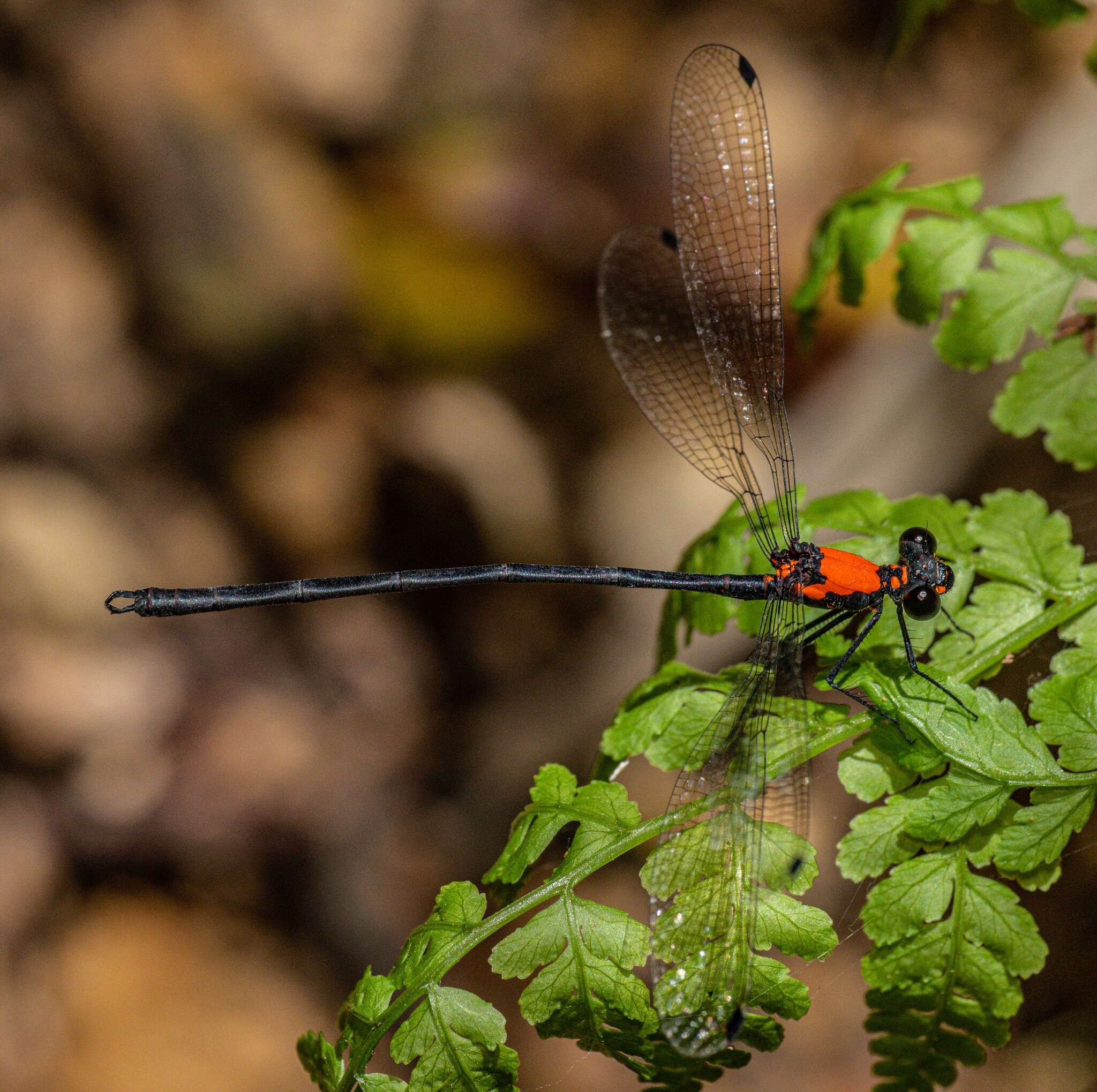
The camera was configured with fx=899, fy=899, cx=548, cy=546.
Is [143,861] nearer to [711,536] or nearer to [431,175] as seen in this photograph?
[711,536]

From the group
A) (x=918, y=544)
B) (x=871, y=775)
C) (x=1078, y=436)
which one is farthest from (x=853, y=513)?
(x=871, y=775)

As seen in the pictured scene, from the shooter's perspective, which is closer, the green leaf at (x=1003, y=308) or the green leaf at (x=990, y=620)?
the green leaf at (x=990, y=620)

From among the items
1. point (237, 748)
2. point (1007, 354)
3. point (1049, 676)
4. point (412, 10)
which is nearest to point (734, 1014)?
point (1049, 676)

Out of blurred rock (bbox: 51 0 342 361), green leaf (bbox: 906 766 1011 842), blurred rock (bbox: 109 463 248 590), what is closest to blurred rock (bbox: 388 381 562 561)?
blurred rock (bbox: 51 0 342 361)

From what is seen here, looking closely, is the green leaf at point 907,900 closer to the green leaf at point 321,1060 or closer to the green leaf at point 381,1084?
the green leaf at point 381,1084

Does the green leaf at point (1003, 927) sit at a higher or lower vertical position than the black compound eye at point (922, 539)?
lower

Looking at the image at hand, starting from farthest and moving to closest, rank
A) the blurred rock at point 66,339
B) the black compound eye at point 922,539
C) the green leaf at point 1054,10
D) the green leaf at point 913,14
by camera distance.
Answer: the blurred rock at point 66,339, the green leaf at point 913,14, the green leaf at point 1054,10, the black compound eye at point 922,539

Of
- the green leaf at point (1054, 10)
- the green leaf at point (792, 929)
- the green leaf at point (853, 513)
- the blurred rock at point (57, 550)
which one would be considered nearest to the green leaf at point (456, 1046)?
the green leaf at point (792, 929)
